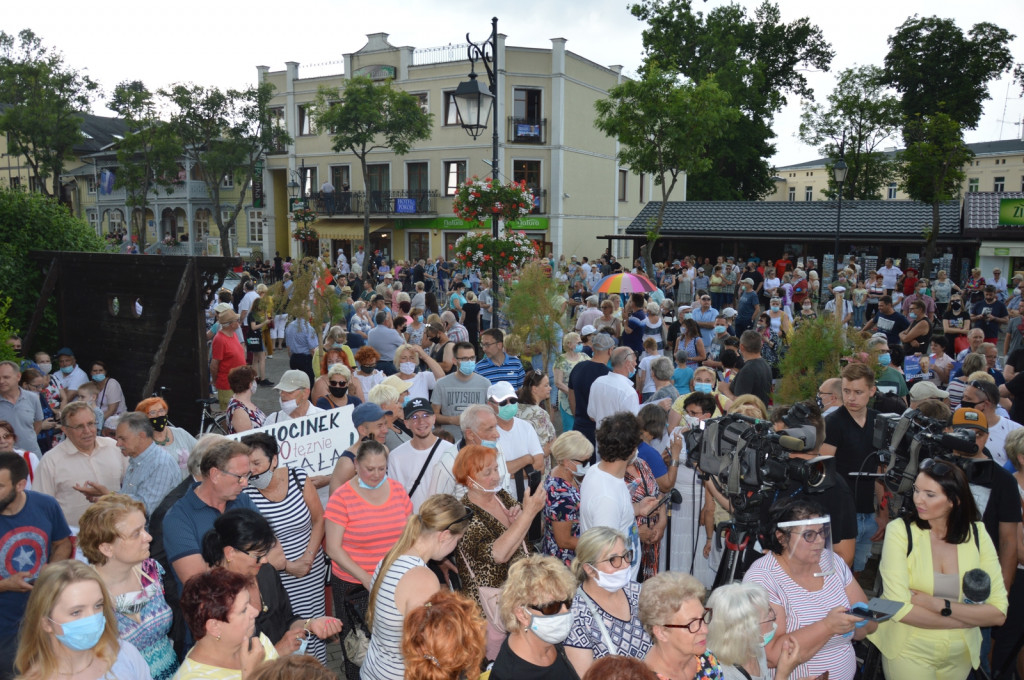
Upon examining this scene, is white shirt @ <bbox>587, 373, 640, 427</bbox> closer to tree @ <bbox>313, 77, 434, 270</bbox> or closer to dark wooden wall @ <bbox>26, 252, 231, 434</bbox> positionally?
dark wooden wall @ <bbox>26, 252, 231, 434</bbox>

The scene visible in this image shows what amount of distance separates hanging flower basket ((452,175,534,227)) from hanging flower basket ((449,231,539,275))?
0.36 meters

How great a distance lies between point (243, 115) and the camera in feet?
126

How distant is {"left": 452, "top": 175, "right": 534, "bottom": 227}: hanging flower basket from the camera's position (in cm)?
1131

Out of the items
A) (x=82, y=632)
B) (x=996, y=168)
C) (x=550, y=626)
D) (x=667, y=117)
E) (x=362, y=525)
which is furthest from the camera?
(x=996, y=168)

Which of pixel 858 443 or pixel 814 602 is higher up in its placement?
pixel 858 443

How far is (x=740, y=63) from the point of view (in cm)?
3959

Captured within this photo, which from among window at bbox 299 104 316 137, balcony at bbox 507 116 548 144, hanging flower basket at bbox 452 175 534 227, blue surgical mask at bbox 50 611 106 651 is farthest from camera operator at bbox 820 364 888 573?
window at bbox 299 104 316 137

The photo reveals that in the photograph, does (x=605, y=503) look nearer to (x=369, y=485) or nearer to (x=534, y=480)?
(x=534, y=480)

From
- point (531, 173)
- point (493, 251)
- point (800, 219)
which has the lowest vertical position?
point (493, 251)

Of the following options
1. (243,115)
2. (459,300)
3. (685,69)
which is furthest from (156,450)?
(685,69)

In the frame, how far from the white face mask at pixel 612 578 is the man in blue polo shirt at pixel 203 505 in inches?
75.6

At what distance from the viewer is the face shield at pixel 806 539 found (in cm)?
354

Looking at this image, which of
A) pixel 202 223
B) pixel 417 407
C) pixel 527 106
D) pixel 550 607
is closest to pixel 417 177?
pixel 527 106

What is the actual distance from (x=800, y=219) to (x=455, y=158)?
16950 millimetres
